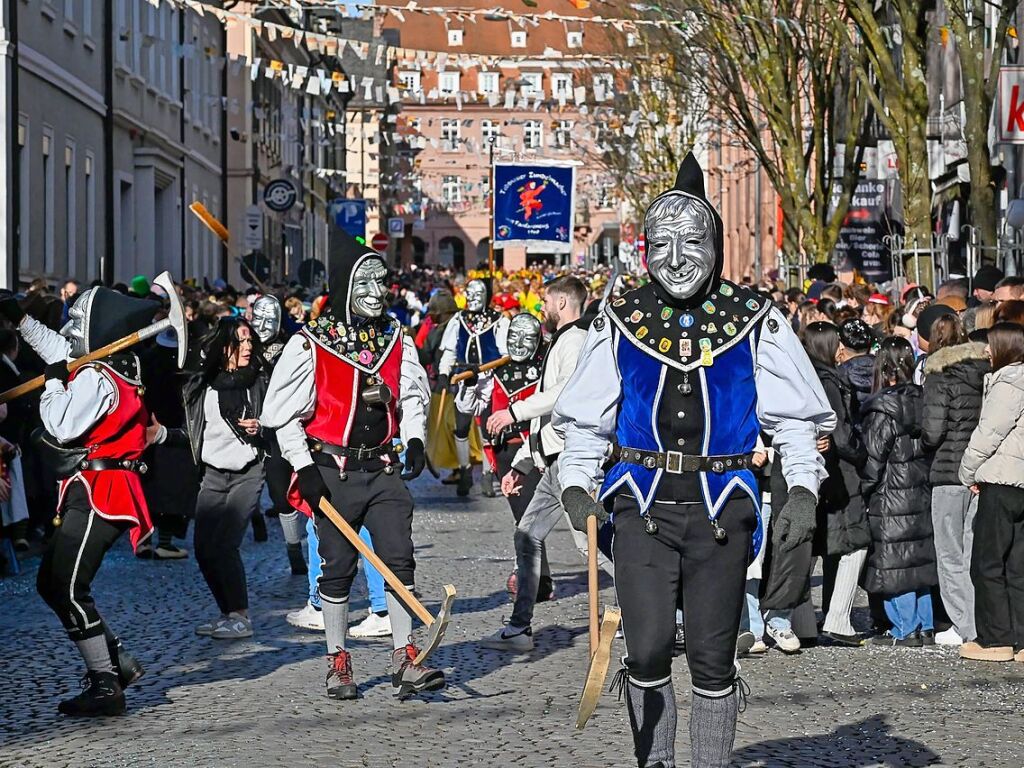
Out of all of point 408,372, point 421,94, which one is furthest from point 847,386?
point 421,94

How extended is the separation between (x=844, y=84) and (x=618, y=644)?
21.1 metres

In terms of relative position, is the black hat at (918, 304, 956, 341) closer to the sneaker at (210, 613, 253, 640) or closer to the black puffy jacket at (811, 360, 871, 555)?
the black puffy jacket at (811, 360, 871, 555)

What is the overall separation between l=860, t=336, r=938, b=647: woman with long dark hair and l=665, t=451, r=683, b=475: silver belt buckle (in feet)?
14.7

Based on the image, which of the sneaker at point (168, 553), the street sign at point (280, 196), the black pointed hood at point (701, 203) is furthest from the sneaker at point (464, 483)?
the street sign at point (280, 196)

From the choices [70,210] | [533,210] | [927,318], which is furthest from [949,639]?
[533,210]

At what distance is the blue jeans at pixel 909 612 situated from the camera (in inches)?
404

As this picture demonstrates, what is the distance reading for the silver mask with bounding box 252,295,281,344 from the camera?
1305 cm

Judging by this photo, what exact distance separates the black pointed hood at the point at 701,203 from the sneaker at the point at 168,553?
8.24 meters

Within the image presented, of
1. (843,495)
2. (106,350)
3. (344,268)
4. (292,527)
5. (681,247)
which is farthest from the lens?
(292,527)

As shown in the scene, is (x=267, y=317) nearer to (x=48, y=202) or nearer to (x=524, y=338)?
(x=524, y=338)

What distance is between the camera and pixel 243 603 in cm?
1045

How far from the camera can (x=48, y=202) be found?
26.9 m

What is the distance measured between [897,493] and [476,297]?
28.2ft

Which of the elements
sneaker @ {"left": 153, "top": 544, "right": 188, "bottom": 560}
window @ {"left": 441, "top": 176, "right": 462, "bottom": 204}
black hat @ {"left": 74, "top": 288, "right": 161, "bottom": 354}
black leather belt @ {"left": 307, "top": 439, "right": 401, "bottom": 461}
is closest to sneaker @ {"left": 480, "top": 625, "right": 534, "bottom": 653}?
black leather belt @ {"left": 307, "top": 439, "right": 401, "bottom": 461}
